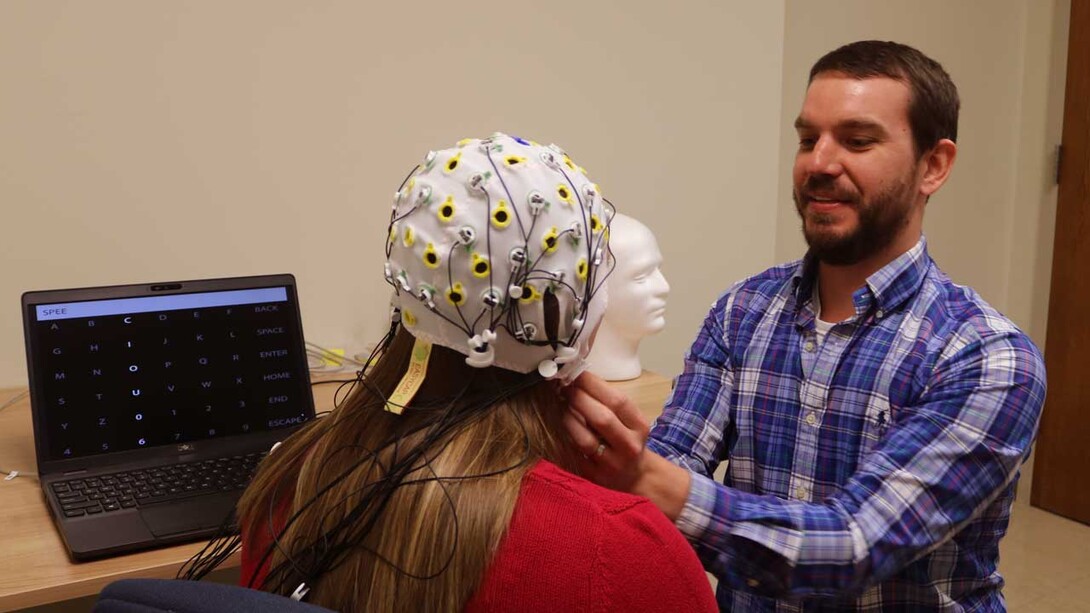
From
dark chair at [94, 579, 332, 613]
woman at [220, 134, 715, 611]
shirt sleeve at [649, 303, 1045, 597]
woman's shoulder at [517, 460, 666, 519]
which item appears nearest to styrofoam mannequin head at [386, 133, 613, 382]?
woman at [220, 134, 715, 611]

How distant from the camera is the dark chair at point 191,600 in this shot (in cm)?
68

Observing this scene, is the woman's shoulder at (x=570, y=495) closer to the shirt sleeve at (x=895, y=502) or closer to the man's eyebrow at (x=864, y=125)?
the shirt sleeve at (x=895, y=502)

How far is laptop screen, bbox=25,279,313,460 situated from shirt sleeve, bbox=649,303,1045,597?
0.81m

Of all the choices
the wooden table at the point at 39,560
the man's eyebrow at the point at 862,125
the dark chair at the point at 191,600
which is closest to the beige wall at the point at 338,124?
the wooden table at the point at 39,560

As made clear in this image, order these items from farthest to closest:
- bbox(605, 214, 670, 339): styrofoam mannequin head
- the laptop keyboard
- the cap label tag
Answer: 1. bbox(605, 214, 670, 339): styrofoam mannequin head
2. the laptop keyboard
3. the cap label tag

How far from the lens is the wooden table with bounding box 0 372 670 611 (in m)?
1.16

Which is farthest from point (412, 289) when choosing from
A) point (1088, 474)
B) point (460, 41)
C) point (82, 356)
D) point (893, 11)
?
point (1088, 474)

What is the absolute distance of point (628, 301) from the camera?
208cm

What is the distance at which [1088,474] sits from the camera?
3.21m

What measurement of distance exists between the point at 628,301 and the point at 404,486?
129 centimetres

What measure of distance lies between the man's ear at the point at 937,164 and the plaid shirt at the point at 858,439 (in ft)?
0.45

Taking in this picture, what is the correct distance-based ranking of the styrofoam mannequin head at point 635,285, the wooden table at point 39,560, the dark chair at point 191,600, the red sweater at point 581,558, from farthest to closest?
the styrofoam mannequin head at point 635,285 → the wooden table at point 39,560 → the red sweater at point 581,558 → the dark chair at point 191,600

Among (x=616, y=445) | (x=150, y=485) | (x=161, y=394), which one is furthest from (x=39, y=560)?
(x=616, y=445)

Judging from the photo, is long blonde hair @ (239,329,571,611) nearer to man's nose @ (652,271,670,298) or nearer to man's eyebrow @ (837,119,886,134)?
man's eyebrow @ (837,119,886,134)
